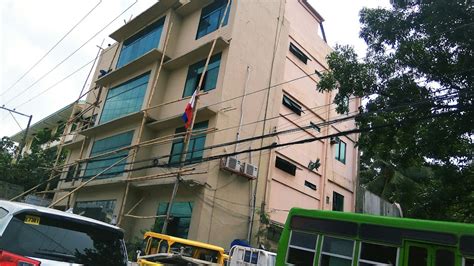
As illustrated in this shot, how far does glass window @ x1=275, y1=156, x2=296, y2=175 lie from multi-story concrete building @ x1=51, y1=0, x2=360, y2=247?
78mm

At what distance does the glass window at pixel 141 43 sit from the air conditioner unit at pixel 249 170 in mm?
9119

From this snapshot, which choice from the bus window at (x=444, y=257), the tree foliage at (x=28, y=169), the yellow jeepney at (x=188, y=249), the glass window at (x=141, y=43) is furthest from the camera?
the tree foliage at (x=28, y=169)

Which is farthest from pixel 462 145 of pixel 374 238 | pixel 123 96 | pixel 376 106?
pixel 123 96

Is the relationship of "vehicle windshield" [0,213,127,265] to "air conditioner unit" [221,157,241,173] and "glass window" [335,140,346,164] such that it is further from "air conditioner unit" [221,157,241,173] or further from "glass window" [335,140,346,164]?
"glass window" [335,140,346,164]

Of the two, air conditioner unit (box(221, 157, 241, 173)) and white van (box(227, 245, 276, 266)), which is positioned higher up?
air conditioner unit (box(221, 157, 241, 173))

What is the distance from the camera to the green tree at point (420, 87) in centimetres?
1128

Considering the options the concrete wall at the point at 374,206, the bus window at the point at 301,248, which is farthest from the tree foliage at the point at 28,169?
the bus window at the point at 301,248

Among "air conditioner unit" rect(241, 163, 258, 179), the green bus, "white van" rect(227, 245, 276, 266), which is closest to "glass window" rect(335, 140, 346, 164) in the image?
"air conditioner unit" rect(241, 163, 258, 179)

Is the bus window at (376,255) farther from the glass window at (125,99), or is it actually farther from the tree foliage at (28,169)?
the tree foliage at (28,169)

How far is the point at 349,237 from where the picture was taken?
731 centimetres

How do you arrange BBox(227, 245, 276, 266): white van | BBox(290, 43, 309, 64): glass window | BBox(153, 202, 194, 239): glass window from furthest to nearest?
BBox(290, 43, 309, 64): glass window < BBox(153, 202, 194, 239): glass window < BBox(227, 245, 276, 266): white van

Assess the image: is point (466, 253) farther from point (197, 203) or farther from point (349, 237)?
point (197, 203)

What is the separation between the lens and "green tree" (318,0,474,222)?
11.3 metres

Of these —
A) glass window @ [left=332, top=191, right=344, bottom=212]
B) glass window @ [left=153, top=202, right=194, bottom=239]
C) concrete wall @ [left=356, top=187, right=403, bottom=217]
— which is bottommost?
glass window @ [left=153, top=202, right=194, bottom=239]
